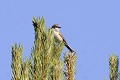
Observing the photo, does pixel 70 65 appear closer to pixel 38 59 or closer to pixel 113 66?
pixel 113 66

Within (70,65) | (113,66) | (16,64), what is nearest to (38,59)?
(16,64)

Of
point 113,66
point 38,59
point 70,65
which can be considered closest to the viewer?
point 38,59

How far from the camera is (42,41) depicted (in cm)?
361

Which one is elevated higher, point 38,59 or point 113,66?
point 113,66

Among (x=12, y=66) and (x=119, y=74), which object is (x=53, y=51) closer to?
(x=12, y=66)

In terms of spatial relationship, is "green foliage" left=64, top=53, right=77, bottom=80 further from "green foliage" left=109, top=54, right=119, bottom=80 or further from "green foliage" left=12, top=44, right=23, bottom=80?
"green foliage" left=12, top=44, right=23, bottom=80

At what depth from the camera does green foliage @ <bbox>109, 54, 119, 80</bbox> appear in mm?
5023

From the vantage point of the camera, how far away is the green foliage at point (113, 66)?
16.5 feet

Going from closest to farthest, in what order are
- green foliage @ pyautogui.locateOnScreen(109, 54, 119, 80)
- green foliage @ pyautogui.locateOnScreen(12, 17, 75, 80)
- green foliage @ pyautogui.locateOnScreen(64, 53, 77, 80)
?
green foliage @ pyautogui.locateOnScreen(12, 17, 75, 80) < green foliage @ pyautogui.locateOnScreen(64, 53, 77, 80) < green foliage @ pyautogui.locateOnScreen(109, 54, 119, 80)

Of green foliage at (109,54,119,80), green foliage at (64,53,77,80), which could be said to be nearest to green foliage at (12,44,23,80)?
green foliage at (64,53,77,80)

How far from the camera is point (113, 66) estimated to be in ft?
17.0

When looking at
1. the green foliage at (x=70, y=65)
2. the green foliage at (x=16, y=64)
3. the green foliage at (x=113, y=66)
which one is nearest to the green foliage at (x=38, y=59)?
the green foliage at (x=16, y=64)

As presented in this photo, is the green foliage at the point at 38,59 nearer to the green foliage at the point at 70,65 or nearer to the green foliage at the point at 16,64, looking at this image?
the green foliage at the point at 16,64

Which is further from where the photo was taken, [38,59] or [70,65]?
[70,65]
